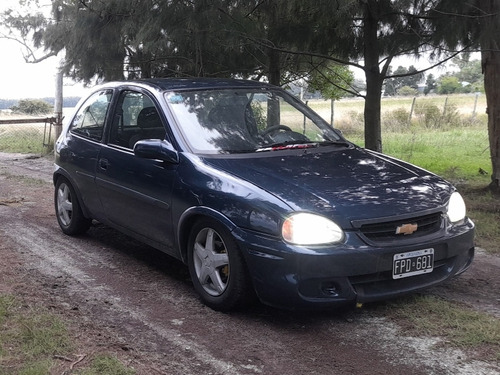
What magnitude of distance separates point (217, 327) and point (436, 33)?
5.62 metres

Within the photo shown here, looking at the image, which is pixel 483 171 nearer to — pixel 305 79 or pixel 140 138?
pixel 305 79

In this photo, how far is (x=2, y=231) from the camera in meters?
6.95

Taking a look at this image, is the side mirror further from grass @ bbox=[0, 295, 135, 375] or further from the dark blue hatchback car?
grass @ bbox=[0, 295, 135, 375]

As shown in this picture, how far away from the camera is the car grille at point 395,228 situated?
407cm

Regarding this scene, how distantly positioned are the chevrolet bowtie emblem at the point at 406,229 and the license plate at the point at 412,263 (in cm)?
13

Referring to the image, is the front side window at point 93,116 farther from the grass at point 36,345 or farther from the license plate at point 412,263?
the license plate at point 412,263

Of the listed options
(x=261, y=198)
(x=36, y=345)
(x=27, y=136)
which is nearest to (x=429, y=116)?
(x=27, y=136)

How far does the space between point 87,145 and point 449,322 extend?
365 cm

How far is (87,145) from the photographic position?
20.0ft

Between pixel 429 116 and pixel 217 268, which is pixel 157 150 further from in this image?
pixel 429 116

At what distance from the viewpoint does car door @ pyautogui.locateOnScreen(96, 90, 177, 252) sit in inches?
195

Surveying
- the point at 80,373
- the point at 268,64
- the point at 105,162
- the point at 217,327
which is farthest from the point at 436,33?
the point at 80,373

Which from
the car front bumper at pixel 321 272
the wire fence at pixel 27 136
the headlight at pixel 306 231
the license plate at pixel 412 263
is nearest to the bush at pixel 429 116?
the wire fence at pixel 27 136

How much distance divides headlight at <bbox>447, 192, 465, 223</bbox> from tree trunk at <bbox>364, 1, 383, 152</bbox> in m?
4.39
